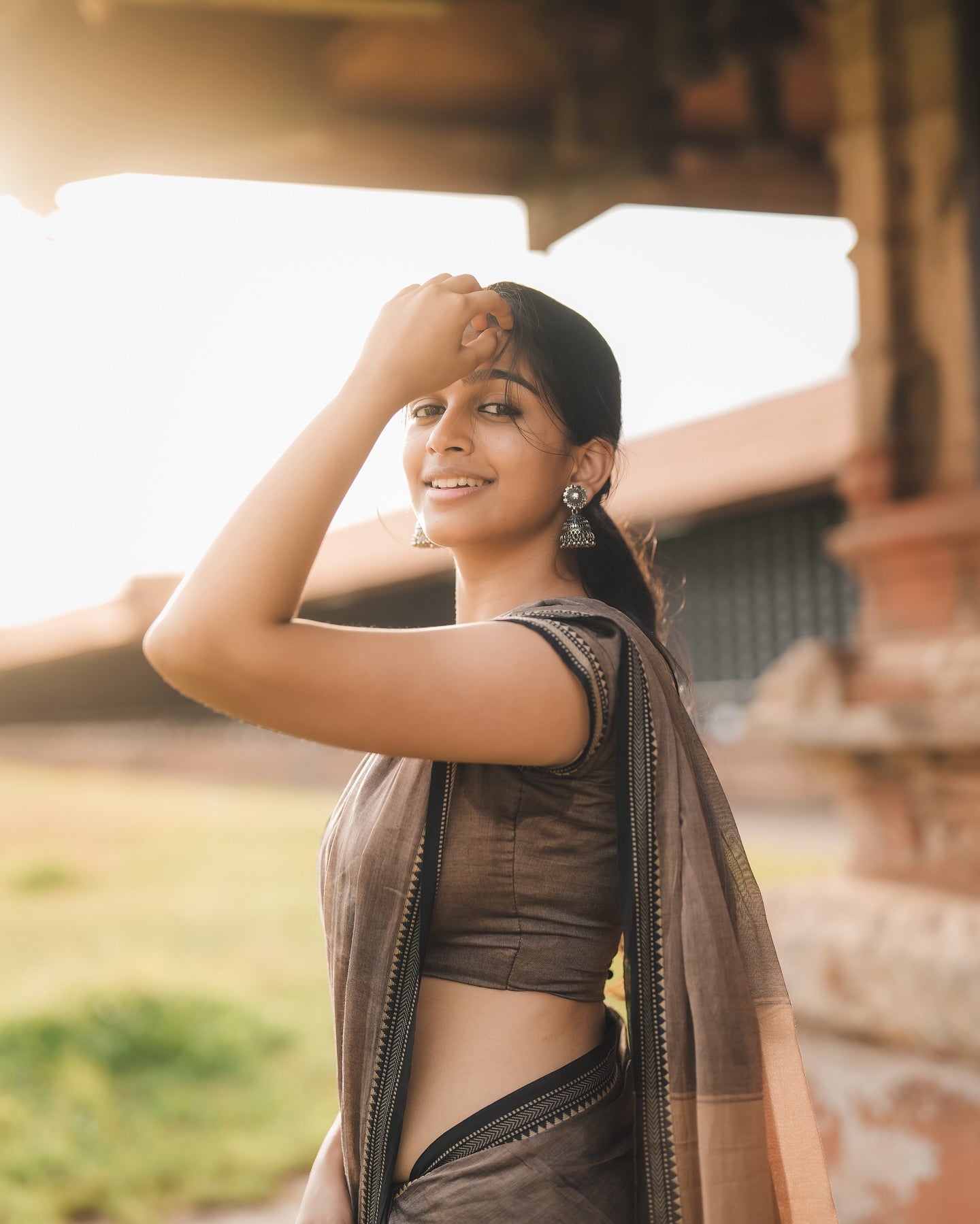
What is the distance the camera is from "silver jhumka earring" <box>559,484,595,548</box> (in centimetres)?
131

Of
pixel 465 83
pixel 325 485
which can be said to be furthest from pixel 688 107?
pixel 325 485

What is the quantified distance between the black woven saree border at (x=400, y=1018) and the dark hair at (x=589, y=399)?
29 centimetres

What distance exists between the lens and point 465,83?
343cm

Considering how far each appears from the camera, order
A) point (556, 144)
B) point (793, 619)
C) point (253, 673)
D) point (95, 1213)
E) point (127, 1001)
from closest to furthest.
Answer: point (253, 673) → point (556, 144) → point (95, 1213) → point (127, 1001) → point (793, 619)

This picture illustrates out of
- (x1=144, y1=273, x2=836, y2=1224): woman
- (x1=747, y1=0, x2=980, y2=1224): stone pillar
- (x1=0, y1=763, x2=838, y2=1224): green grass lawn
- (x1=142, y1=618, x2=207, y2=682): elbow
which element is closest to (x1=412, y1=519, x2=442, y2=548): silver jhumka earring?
(x1=144, y1=273, x2=836, y2=1224): woman

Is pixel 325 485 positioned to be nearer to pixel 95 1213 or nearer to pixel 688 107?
pixel 688 107

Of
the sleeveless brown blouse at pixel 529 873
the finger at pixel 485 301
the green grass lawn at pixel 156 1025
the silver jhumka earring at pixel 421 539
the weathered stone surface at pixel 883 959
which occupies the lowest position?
Answer: the green grass lawn at pixel 156 1025

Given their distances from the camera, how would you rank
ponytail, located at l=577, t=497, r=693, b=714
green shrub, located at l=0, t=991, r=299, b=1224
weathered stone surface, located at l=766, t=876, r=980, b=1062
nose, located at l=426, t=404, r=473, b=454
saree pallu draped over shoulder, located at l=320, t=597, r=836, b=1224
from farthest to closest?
green shrub, located at l=0, t=991, r=299, b=1224
weathered stone surface, located at l=766, t=876, r=980, b=1062
ponytail, located at l=577, t=497, r=693, b=714
nose, located at l=426, t=404, r=473, b=454
saree pallu draped over shoulder, located at l=320, t=597, r=836, b=1224

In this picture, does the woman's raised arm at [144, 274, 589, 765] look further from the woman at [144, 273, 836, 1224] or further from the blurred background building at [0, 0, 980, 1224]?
the blurred background building at [0, 0, 980, 1224]

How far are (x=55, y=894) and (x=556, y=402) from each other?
22.6 feet

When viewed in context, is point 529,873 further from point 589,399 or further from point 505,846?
point 589,399

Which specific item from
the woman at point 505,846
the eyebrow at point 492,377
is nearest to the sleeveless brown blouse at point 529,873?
the woman at point 505,846

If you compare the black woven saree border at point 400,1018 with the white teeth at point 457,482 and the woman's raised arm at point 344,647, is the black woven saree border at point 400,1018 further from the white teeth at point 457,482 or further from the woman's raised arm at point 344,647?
the white teeth at point 457,482

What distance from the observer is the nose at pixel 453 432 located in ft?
4.06
